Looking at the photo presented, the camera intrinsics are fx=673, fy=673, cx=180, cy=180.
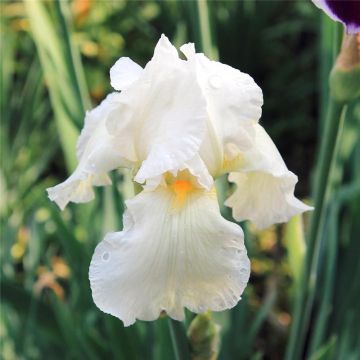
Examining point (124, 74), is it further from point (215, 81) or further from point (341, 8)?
point (341, 8)

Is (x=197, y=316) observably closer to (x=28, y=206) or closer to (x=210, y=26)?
(x=210, y=26)

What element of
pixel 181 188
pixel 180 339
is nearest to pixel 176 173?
pixel 181 188

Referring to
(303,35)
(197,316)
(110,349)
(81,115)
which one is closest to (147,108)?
(197,316)

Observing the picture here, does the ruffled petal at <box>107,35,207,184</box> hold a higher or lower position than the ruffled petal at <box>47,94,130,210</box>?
higher

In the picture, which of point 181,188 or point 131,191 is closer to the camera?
point 181,188

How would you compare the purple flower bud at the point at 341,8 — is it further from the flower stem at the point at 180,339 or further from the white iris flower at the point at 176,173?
the flower stem at the point at 180,339

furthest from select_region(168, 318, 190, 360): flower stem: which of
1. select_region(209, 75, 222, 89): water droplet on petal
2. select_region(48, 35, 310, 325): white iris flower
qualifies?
select_region(209, 75, 222, 89): water droplet on petal

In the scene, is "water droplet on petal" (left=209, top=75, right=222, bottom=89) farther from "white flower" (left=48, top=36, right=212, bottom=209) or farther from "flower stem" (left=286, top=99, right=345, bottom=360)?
"flower stem" (left=286, top=99, right=345, bottom=360)

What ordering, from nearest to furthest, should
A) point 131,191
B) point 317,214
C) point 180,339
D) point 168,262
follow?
point 168,262, point 180,339, point 317,214, point 131,191
